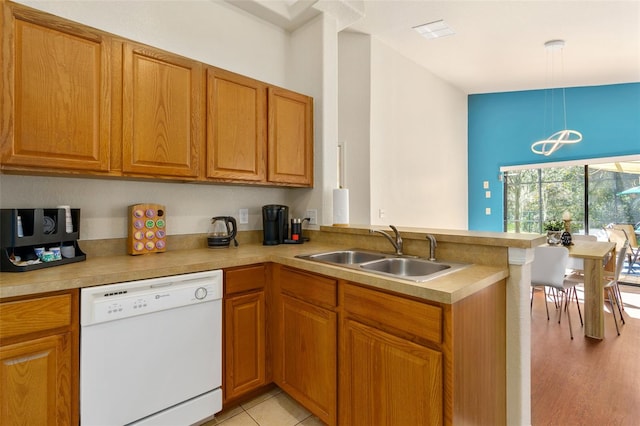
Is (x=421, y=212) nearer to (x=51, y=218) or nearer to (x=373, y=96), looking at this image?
(x=373, y=96)

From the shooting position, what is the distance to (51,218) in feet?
5.22

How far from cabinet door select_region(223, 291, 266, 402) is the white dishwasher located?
6 centimetres

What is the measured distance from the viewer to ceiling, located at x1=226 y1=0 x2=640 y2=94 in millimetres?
2742

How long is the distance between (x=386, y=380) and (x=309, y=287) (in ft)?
1.98

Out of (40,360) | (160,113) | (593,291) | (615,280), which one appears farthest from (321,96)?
(615,280)

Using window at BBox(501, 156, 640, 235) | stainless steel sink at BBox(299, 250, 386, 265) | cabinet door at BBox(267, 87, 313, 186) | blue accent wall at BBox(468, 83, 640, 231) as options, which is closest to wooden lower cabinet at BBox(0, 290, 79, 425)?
stainless steel sink at BBox(299, 250, 386, 265)

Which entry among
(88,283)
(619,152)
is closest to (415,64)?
(619,152)

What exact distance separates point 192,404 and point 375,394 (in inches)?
37.8

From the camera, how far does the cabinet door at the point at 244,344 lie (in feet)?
5.92

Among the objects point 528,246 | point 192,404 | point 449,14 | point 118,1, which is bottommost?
point 192,404

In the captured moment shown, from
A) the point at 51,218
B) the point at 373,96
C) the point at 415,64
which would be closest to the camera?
the point at 51,218

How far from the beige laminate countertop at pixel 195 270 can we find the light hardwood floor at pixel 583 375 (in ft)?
3.57

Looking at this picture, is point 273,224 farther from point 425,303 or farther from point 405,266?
point 425,303

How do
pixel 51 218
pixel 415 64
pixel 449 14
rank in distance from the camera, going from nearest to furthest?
pixel 51 218 → pixel 449 14 → pixel 415 64
